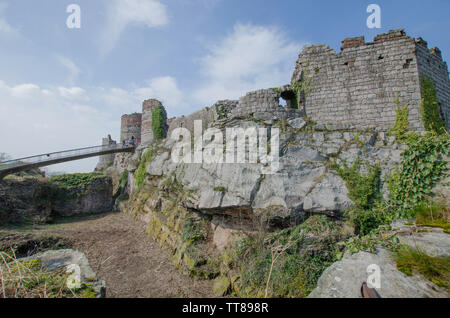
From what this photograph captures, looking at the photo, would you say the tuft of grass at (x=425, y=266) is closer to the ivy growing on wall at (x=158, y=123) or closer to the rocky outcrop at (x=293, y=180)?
the rocky outcrop at (x=293, y=180)

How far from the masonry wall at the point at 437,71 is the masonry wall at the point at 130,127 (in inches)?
857

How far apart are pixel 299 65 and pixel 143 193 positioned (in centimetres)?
1020

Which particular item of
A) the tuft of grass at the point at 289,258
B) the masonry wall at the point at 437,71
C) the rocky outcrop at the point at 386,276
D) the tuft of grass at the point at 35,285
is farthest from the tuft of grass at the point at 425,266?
the masonry wall at the point at 437,71

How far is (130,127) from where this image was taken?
71.1 feet

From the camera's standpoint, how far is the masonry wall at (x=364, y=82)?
7.29m

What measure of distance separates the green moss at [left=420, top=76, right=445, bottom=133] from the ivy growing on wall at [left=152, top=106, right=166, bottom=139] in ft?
48.7

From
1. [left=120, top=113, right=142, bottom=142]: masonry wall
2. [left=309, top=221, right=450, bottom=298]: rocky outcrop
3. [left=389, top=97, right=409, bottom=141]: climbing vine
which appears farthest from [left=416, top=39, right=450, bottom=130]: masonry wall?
[left=120, top=113, right=142, bottom=142]: masonry wall

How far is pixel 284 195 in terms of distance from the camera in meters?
5.80

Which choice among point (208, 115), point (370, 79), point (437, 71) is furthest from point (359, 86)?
point (208, 115)

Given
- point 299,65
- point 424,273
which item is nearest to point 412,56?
point 299,65

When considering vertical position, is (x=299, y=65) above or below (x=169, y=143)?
above

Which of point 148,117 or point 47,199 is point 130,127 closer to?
point 148,117

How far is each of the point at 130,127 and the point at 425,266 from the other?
2352 cm
